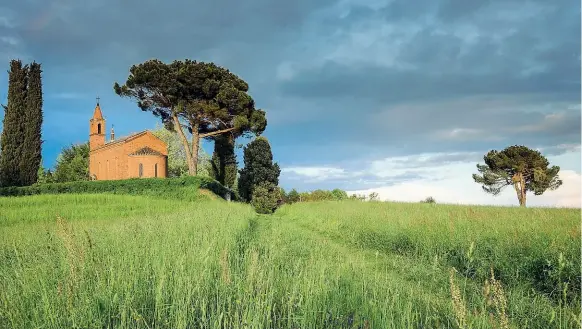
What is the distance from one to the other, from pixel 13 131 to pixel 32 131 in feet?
4.59

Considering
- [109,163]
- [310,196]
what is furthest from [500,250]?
[109,163]

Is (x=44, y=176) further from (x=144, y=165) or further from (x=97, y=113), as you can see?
(x=144, y=165)

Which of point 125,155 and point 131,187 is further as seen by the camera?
point 125,155

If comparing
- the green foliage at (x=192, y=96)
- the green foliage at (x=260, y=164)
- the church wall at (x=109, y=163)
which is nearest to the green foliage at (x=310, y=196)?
the green foliage at (x=260, y=164)

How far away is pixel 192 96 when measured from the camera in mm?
37562

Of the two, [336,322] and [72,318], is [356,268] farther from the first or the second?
[72,318]

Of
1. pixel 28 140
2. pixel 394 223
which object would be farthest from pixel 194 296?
pixel 28 140

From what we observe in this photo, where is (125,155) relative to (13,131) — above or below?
below

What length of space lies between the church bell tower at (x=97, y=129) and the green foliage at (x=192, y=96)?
1802 centimetres

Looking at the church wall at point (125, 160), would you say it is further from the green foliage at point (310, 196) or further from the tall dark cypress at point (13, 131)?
the green foliage at point (310, 196)

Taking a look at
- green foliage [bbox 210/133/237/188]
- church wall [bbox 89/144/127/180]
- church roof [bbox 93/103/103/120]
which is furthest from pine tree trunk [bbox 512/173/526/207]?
church roof [bbox 93/103/103/120]

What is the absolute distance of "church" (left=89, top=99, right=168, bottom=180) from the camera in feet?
141

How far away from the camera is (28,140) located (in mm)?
37656

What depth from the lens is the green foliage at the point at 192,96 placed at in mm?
36219
